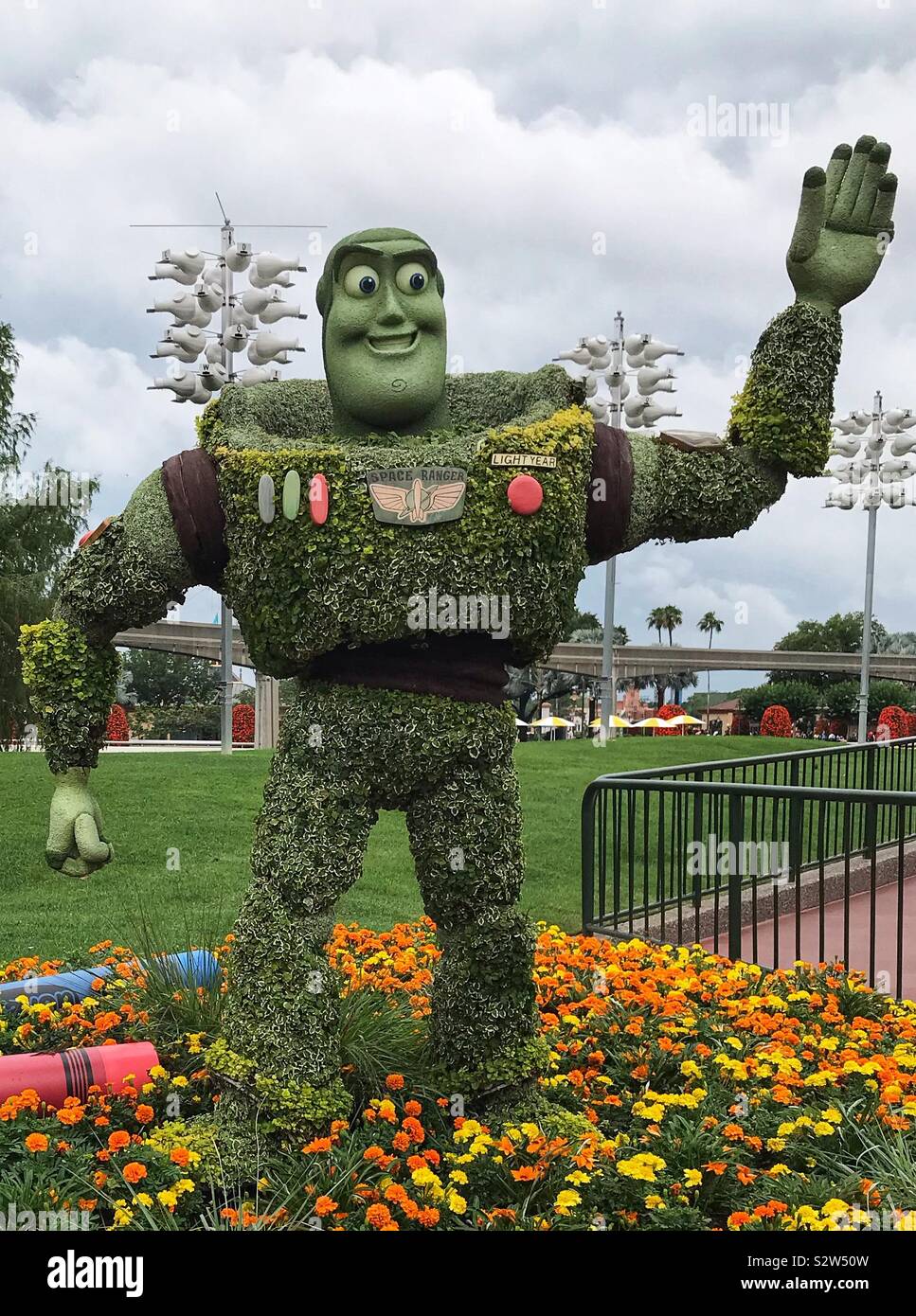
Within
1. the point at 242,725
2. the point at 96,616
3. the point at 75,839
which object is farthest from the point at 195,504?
the point at 242,725

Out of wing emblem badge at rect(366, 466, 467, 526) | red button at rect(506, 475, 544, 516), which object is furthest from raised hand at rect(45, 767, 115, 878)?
red button at rect(506, 475, 544, 516)

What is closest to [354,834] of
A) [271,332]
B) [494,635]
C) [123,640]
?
[494,635]

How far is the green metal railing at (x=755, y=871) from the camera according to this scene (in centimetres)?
562

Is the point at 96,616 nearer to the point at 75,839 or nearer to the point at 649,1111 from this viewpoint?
the point at 75,839

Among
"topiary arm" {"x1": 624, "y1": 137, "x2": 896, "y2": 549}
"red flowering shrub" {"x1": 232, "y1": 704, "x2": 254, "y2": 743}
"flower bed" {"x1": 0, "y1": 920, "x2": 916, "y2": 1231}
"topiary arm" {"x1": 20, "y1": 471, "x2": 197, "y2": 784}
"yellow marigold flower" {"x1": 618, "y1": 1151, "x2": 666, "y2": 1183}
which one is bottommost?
"red flowering shrub" {"x1": 232, "y1": 704, "x2": 254, "y2": 743}

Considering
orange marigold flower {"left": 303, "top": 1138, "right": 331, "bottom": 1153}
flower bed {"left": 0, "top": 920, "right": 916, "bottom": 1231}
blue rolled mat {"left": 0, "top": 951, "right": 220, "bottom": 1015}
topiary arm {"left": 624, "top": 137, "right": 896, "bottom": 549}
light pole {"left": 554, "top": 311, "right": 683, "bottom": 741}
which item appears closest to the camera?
flower bed {"left": 0, "top": 920, "right": 916, "bottom": 1231}

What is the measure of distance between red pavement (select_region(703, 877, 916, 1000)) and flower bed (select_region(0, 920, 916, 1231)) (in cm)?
184

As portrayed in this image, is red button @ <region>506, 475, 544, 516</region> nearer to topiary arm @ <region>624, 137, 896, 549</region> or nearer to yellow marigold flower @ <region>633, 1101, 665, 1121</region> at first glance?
topiary arm @ <region>624, 137, 896, 549</region>

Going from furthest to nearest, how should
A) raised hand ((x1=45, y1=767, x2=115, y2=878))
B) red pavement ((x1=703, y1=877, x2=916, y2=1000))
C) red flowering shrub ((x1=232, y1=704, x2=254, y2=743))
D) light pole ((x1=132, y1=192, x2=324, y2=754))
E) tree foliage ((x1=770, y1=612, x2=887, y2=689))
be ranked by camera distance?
tree foliage ((x1=770, y1=612, x2=887, y2=689)) → red flowering shrub ((x1=232, y1=704, x2=254, y2=743)) → light pole ((x1=132, y1=192, x2=324, y2=754)) → red pavement ((x1=703, y1=877, x2=916, y2=1000)) → raised hand ((x1=45, y1=767, x2=115, y2=878))

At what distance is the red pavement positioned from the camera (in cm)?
680

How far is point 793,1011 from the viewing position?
4.92 meters

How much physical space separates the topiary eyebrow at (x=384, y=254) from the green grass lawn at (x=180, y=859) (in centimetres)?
283

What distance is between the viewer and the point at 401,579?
10.7 feet

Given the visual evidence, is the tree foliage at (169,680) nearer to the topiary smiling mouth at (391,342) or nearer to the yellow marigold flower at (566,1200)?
the topiary smiling mouth at (391,342)
